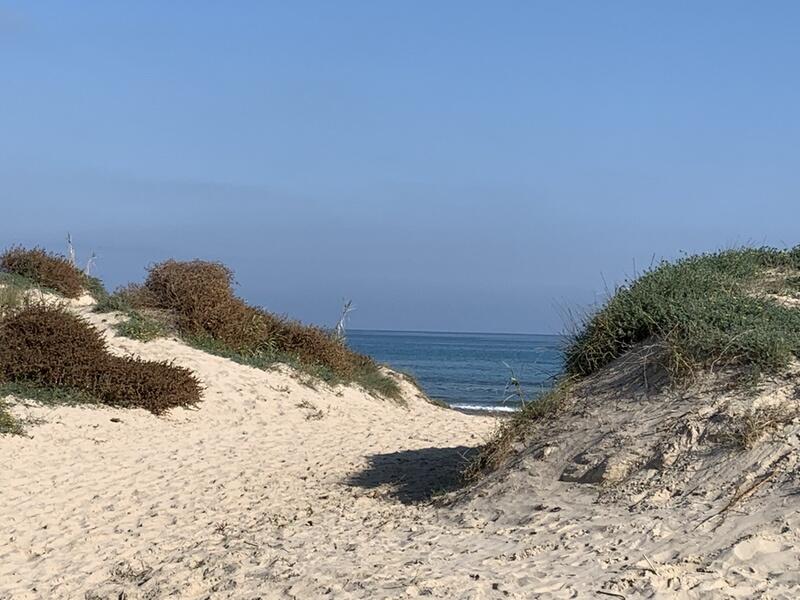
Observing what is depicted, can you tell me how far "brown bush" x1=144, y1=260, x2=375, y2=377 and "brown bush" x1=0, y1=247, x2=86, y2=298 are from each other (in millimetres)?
1727

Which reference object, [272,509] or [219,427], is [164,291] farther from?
[272,509]

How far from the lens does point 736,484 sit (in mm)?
6434

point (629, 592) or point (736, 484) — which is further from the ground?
point (736, 484)

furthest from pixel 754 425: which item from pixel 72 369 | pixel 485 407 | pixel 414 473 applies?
pixel 485 407

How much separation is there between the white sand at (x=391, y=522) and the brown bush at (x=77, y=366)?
5.62ft

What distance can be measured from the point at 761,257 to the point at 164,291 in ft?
44.9

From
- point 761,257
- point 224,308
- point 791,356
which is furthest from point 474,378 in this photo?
point 791,356

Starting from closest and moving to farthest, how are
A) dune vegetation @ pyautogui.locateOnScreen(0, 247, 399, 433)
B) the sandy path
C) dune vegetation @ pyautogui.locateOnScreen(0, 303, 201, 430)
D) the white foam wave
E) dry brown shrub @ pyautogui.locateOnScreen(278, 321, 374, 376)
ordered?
1. the sandy path
2. dune vegetation @ pyautogui.locateOnScreen(0, 303, 201, 430)
3. dune vegetation @ pyautogui.locateOnScreen(0, 247, 399, 433)
4. dry brown shrub @ pyautogui.locateOnScreen(278, 321, 374, 376)
5. the white foam wave

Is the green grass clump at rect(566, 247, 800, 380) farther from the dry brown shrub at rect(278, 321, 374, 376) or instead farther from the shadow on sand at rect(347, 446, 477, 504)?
the dry brown shrub at rect(278, 321, 374, 376)

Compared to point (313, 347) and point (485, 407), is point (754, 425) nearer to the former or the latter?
point (313, 347)

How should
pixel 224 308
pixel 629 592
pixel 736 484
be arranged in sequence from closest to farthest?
pixel 629 592 → pixel 736 484 → pixel 224 308

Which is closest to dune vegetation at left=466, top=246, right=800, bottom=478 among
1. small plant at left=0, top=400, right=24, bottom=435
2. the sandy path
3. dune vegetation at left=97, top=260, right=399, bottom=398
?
the sandy path

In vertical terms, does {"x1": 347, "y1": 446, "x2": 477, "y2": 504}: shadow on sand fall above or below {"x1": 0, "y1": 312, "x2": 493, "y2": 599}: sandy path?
above

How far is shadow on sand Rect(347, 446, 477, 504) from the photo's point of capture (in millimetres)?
9002
